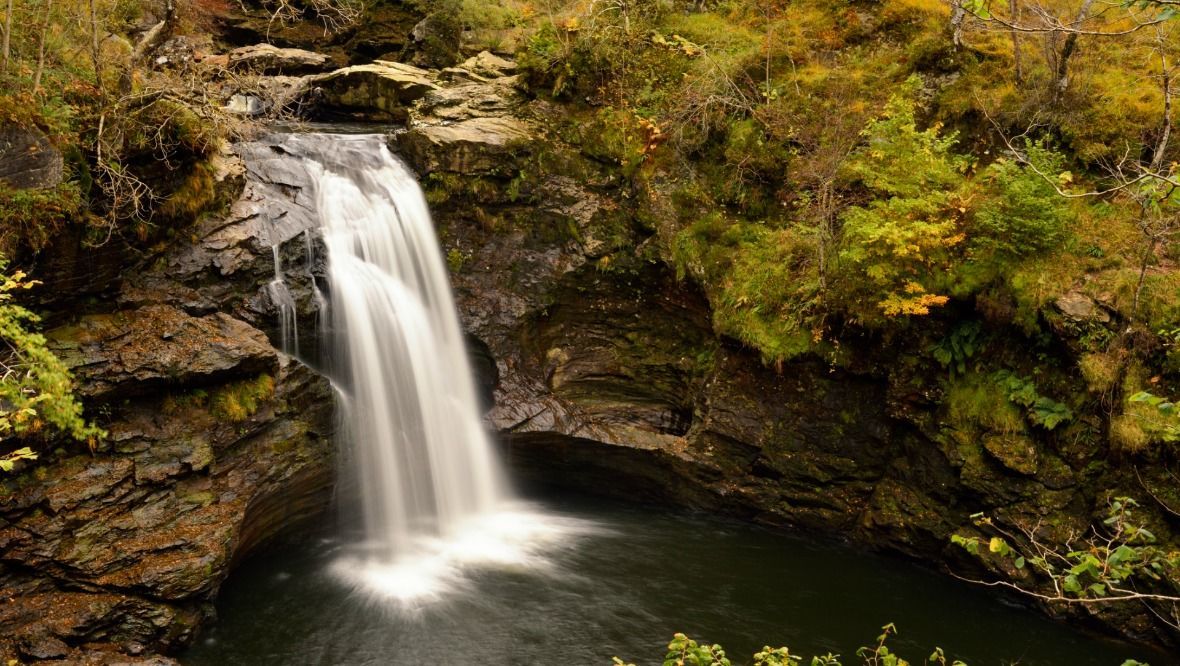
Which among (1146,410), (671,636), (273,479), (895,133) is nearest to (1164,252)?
(1146,410)

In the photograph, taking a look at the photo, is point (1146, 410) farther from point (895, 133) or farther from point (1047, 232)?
point (895, 133)

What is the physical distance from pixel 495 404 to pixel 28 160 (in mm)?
6785

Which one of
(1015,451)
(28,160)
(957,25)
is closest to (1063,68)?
(957,25)

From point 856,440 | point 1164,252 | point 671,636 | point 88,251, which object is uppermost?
point 88,251

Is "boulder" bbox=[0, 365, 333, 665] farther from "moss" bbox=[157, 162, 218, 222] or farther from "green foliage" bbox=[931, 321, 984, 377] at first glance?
"green foliage" bbox=[931, 321, 984, 377]

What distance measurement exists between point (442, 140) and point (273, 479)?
20.7 feet

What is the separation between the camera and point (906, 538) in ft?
34.2

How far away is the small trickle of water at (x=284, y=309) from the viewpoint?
384 inches

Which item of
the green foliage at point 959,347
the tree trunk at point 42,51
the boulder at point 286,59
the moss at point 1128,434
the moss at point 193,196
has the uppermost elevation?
the boulder at point 286,59

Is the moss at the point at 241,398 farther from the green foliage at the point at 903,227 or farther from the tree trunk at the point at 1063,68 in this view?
the tree trunk at the point at 1063,68

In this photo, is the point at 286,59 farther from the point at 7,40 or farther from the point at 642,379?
the point at 642,379

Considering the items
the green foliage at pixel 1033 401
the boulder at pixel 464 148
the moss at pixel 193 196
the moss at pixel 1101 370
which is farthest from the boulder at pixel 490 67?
the moss at pixel 1101 370

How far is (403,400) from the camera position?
35.2ft

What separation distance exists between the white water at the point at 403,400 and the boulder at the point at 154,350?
1.06 meters
